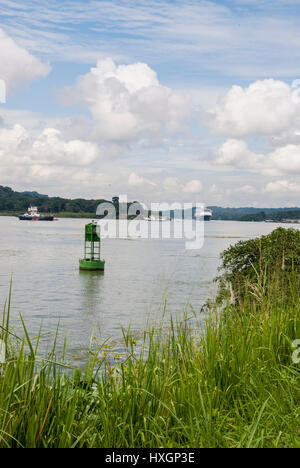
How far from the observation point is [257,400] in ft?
13.6

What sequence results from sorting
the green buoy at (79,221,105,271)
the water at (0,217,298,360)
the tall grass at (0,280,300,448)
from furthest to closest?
the green buoy at (79,221,105,271) → the water at (0,217,298,360) → the tall grass at (0,280,300,448)

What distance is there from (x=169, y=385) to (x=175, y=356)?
2.70 ft

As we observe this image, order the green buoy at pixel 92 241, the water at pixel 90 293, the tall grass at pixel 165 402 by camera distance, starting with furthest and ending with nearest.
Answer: the green buoy at pixel 92 241
the water at pixel 90 293
the tall grass at pixel 165 402

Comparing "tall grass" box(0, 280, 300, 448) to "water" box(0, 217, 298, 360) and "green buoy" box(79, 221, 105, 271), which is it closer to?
"water" box(0, 217, 298, 360)

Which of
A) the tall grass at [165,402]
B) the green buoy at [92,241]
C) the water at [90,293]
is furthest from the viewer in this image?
the green buoy at [92,241]

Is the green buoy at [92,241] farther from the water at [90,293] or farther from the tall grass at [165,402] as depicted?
the tall grass at [165,402]

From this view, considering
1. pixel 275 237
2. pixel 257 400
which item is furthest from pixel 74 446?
pixel 275 237

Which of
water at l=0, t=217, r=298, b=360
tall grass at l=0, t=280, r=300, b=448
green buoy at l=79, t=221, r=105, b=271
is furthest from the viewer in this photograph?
green buoy at l=79, t=221, r=105, b=271

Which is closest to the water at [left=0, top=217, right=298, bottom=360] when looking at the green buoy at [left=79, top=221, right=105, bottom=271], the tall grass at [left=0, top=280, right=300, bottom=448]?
the green buoy at [left=79, top=221, right=105, bottom=271]

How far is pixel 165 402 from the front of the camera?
162 inches

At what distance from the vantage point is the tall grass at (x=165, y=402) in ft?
11.6

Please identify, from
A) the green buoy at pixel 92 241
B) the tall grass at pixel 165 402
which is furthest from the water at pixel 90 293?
the tall grass at pixel 165 402

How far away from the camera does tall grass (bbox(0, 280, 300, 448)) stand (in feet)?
11.6
